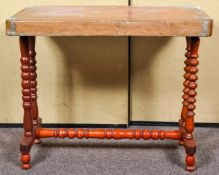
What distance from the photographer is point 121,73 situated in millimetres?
2137

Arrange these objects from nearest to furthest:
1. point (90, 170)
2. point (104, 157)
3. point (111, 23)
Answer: point (111, 23) < point (90, 170) < point (104, 157)

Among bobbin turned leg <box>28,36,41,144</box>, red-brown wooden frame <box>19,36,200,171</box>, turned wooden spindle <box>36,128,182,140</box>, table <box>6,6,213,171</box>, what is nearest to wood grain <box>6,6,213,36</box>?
table <box>6,6,213,171</box>

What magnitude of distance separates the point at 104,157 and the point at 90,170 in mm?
134

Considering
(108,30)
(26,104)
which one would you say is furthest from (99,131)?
(108,30)

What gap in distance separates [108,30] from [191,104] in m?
0.47

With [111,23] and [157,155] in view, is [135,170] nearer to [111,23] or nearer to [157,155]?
[157,155]

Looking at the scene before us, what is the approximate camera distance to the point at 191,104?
1720 mm

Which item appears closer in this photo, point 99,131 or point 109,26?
point 109,26

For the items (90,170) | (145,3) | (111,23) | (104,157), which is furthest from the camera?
(145,3)

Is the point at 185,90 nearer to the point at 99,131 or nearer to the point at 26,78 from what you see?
the point at 99,131

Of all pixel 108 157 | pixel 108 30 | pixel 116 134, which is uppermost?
pixel 108 30

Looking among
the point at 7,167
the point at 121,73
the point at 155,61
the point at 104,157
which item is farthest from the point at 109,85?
the point at 7,167

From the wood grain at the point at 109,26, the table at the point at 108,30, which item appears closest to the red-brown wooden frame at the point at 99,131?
the table at the point at 108,30

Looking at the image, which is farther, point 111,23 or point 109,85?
point 109,85
